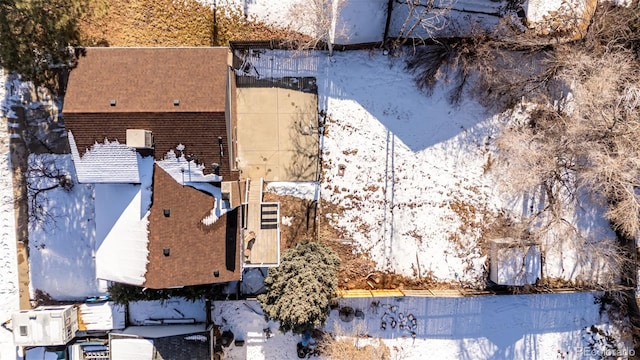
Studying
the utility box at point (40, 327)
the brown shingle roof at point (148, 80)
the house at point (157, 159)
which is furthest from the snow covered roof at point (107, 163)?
the utility box at point (40, 327)

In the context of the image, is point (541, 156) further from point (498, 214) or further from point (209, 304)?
point (209, 304)

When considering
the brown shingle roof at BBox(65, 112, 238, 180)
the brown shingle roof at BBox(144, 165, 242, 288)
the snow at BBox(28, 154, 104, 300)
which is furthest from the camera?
the snow at BBox(28, 154, 104, 300)

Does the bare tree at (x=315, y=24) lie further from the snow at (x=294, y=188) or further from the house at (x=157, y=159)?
the snow at (x=294, y=188)

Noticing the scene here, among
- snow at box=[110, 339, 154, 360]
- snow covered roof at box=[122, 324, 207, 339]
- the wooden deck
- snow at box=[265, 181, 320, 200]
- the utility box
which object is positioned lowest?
snow at box=[110, 339, 154, 360]

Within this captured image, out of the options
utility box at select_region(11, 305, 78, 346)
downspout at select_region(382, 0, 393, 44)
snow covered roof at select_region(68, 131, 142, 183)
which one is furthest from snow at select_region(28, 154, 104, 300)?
downspout at select_region(382, 0, 393, 44)

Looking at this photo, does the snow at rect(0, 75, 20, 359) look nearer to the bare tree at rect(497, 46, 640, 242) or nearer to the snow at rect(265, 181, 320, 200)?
the snow at rect(265, 181, 320, 200)

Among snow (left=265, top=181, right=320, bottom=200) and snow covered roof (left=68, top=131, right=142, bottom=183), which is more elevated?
snow covered roof (left=68, top=131, right=142, bottom=183)

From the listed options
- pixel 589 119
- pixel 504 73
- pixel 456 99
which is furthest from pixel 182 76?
pixel 589 119
